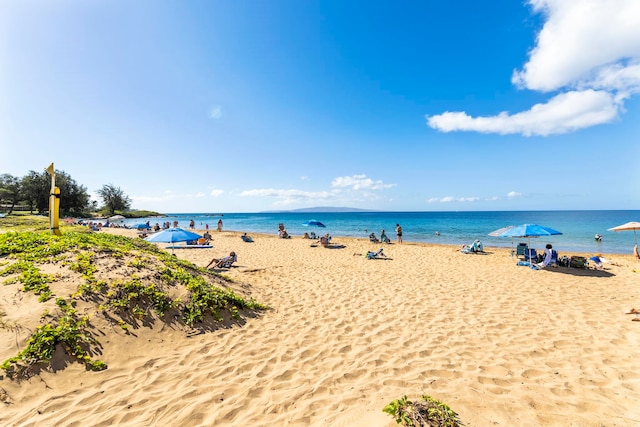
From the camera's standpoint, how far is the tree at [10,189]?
53156 mm

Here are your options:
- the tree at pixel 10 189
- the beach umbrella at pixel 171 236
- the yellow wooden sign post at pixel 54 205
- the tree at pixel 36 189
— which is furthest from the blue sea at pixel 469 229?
the yellow wooden sign post at pixel 54 205

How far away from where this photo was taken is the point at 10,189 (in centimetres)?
5662

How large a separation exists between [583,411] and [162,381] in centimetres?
599

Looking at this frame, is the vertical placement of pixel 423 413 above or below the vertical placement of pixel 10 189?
below

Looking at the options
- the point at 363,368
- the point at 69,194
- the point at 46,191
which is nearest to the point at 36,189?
the point at 46,191

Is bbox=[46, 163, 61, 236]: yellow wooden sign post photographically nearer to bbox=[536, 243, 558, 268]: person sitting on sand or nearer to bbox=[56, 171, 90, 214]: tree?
bbox=[536, 243, 558, 268]: person sitting on sand

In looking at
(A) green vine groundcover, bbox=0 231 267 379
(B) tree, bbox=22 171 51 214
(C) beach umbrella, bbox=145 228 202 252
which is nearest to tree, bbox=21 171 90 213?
(B) tree, bbox=22 171 51 214

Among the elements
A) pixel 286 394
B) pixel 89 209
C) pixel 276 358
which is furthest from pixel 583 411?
pixel 89 209

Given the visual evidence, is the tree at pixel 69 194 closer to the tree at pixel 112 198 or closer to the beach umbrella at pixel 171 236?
the tree at pixel 112 198

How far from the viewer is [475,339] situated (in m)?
5.58

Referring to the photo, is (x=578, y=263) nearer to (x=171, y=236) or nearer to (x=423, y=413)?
(x=423, y=413)

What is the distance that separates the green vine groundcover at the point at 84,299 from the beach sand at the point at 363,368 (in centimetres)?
29

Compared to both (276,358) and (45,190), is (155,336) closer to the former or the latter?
(276,358)

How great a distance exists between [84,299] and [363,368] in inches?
219
